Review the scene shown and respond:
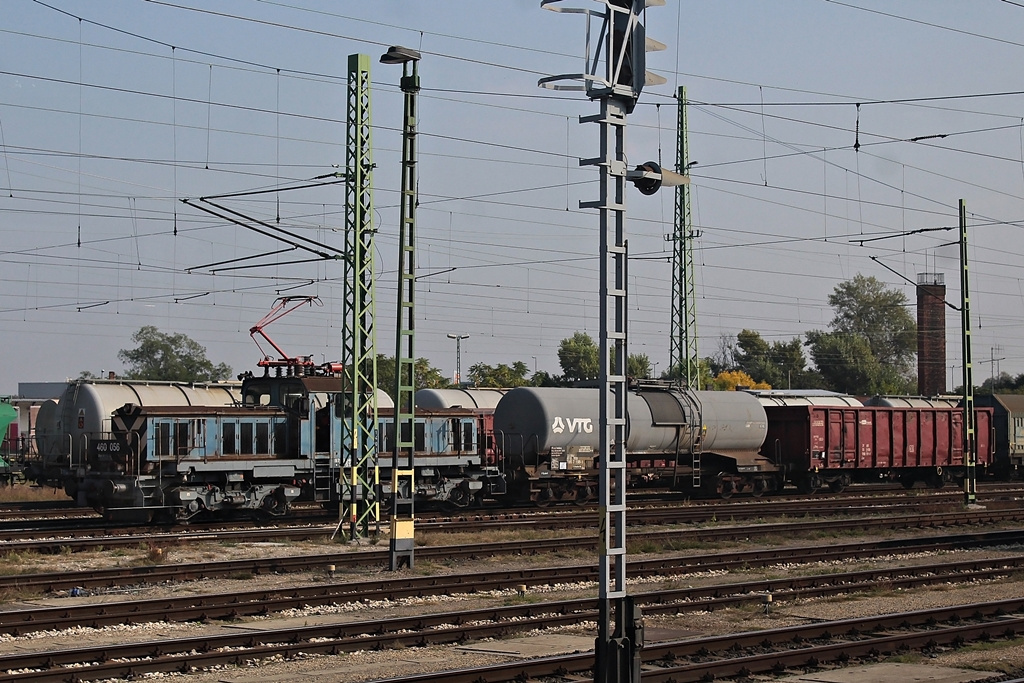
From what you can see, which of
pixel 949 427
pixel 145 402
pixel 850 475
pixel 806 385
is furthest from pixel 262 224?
pixel 806 385

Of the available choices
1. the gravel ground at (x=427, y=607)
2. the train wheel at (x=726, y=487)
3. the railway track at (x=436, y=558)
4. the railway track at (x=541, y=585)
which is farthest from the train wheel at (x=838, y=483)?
the railway track at (x=541, y=585)

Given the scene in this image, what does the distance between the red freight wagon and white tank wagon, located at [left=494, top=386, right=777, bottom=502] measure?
1.45 meters

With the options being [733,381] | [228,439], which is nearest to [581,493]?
[228,439]

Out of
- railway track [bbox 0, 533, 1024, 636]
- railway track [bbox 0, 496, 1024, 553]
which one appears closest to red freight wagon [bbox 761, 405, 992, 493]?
railway track [bbox 0, 496, 1024, 553]

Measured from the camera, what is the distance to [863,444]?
43.0m

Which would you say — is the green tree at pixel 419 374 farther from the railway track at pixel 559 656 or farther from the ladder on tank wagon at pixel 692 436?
the railway track at pixel 559 656

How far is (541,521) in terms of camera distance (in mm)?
29156

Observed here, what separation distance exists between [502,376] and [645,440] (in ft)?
197

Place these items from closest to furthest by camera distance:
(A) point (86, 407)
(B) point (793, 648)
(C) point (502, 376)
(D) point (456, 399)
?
(B) point (793, 648), (A) point (86, 407), (D) point (456, 399), (C) point (502, 376)

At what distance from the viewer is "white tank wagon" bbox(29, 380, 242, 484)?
32.2m

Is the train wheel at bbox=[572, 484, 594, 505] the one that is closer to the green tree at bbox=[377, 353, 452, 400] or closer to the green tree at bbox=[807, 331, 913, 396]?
the green tree at bbox=[377, 353, 452, 400]

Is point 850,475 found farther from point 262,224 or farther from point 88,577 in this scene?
point 88,577

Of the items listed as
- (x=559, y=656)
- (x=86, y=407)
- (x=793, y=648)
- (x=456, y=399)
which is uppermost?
(x=456, y=399)

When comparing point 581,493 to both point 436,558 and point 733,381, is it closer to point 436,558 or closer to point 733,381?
point 436,558
